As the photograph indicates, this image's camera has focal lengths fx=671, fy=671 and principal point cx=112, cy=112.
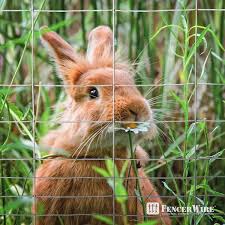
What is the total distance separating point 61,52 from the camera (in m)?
2.16

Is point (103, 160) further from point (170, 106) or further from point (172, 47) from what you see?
point (172, 47)

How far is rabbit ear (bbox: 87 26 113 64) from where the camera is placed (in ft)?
7.26

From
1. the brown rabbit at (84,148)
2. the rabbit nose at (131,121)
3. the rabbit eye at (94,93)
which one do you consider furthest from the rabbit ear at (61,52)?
the rabbit nose at (131,121)

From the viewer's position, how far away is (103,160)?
219 cm

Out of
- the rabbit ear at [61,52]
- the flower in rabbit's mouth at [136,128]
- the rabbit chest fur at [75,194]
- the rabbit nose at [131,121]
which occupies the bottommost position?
the rabbit chest fur at [75,194]

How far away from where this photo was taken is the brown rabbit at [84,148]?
2133 mm

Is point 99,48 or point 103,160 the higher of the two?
point 99,48

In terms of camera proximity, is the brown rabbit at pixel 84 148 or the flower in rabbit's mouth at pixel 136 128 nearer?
the flower in rabbit's mouth at pixel 136 128

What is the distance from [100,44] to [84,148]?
348 mm

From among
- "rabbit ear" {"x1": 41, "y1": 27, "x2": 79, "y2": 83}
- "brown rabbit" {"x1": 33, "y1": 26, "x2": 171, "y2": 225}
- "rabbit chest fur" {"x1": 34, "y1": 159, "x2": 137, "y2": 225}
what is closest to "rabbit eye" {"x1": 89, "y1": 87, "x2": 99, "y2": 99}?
"brown rabbit" {"x1": 33, "y1": 26, "x2": 171, "y2": 225}

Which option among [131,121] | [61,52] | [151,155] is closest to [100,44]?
[61,52]

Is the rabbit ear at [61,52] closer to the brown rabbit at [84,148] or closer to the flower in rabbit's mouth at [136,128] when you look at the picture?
the brown rabbit at [84,148]

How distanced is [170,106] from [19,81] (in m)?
0.55

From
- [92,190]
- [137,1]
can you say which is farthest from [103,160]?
[137,1]
